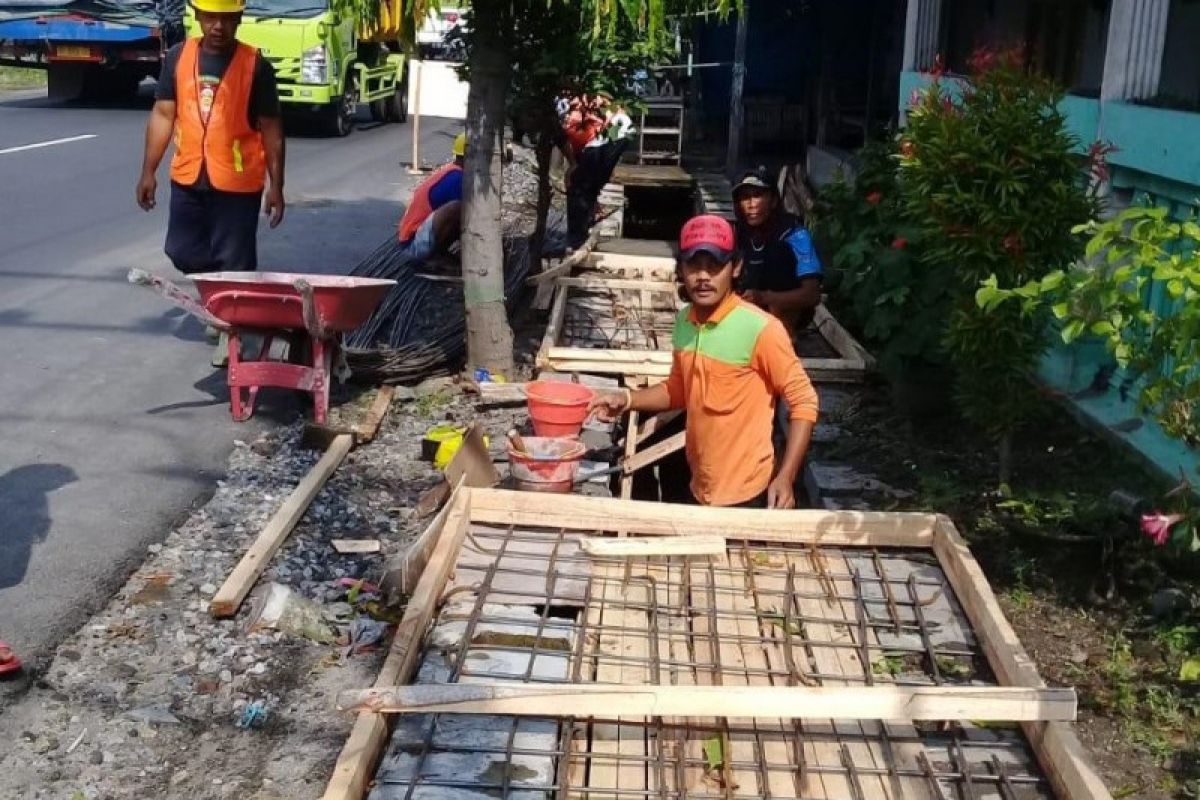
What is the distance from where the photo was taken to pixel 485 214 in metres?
7.16

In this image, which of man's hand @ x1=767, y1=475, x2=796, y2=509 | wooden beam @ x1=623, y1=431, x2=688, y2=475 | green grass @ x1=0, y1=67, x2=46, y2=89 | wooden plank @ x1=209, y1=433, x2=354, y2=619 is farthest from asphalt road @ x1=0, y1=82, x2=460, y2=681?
green grass @ x1=0, y1=67, x2=46, y2=89

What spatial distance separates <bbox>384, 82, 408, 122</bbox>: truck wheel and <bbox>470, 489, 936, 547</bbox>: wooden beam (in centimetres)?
1922

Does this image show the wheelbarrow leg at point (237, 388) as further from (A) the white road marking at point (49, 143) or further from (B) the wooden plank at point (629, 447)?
(A) the white road marking at point (49, 143)

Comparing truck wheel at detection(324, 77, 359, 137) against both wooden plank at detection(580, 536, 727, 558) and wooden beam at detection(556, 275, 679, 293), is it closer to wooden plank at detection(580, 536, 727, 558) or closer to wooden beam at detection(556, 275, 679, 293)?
wooden beam at detection(556, 275, 679, 293)

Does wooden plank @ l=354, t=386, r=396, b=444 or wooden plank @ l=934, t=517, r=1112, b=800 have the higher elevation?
wooden plank @ l=934, t=517, r=1112, b=800

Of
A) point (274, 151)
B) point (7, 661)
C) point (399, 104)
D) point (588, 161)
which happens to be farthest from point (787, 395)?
point (399, 104)

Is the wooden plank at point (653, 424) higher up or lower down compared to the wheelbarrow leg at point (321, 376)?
lower down

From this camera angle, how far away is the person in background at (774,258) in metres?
6.87

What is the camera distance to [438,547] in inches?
159

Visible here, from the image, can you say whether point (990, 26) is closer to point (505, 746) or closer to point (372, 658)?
point (372, 658)

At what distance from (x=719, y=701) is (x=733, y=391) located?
1.75m

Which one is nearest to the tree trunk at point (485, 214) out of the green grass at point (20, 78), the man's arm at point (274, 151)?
the man's arm at point (274, 151)

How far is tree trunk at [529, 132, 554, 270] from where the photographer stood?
932cm

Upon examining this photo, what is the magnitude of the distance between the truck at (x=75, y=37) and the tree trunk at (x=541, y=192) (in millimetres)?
13012
